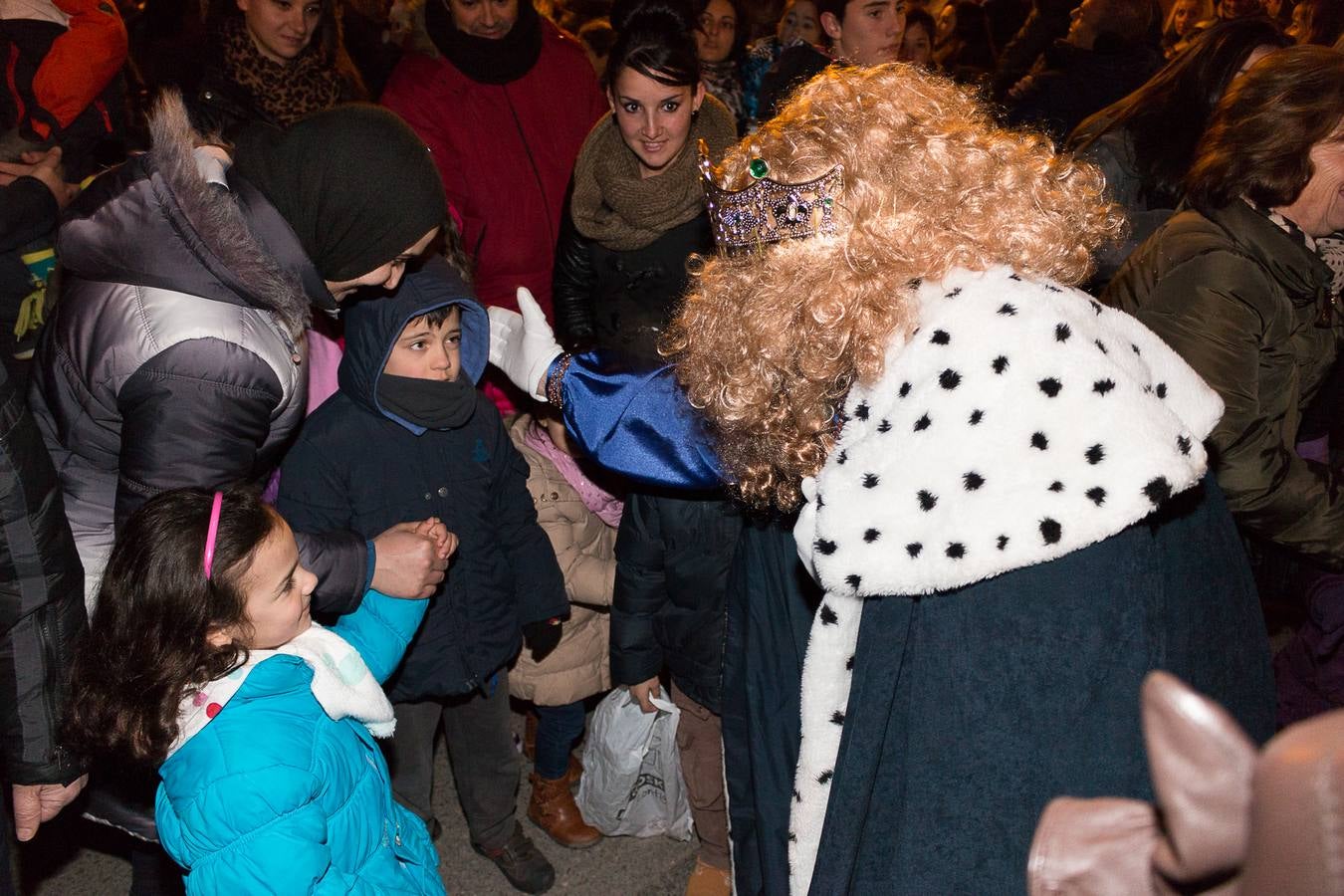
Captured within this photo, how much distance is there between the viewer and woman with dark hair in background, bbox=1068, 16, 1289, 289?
3.04 meters

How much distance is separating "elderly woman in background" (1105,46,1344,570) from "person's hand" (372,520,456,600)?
1.87 meters

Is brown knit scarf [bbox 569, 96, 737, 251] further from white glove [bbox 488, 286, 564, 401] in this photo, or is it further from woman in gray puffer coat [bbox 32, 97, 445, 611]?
woman in gray puffer coat [bbox 32, 97, 445, 611]

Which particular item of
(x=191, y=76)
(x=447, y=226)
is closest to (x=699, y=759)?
(x=447, y=226)

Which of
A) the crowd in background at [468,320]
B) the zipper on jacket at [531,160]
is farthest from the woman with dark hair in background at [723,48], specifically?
the zipper on jacket at [531,160]

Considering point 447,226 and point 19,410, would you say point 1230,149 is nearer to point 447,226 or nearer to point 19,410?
point 447,226

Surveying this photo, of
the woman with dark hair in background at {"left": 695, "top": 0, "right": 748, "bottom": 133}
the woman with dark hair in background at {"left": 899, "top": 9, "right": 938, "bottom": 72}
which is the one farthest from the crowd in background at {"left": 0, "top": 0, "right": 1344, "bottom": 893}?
the woman with dark hair in background at {"left": 899, "top": 9, "right": 938, "bottom": 72}

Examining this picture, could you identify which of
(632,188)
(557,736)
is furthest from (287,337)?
(557,736)

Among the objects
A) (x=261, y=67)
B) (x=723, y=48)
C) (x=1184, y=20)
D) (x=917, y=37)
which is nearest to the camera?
(x=261, y=67)

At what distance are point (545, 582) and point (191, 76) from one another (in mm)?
3021

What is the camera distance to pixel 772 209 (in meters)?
1.60

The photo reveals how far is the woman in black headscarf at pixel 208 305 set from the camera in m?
1.85

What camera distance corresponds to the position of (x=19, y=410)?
180 cm

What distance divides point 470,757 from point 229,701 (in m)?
1.21

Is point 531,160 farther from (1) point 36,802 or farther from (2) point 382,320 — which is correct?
(1) point 36,802
